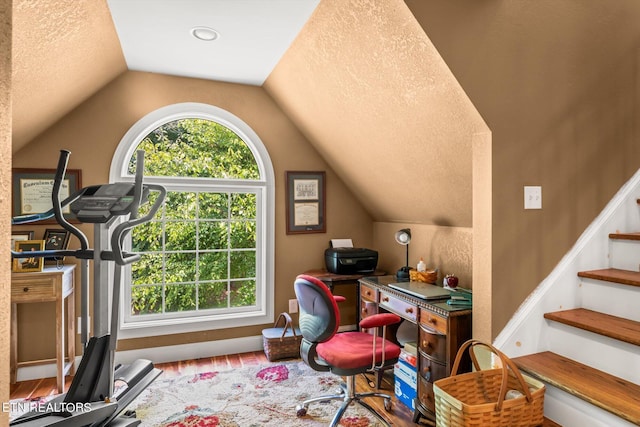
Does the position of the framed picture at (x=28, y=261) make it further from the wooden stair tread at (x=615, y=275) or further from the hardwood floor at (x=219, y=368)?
the wooden stair tread at (x=615, y=275)

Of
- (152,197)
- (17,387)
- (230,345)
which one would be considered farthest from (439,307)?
(17,387)

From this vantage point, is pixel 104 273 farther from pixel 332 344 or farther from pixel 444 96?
pixel 444 96

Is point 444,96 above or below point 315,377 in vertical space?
above

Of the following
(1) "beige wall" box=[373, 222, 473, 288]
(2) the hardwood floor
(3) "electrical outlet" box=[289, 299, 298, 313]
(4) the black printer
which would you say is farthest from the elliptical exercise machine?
(1) "beige wall" box=[373, 222, 473, 288]

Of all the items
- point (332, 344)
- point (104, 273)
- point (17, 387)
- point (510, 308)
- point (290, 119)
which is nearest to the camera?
point (510, 308)

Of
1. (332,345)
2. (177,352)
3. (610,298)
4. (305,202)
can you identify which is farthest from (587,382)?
(177,352)

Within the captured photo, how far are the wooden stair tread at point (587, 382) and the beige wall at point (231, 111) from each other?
92.5 inches

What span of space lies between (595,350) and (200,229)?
3113mm

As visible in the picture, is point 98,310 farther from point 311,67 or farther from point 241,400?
point 311,67

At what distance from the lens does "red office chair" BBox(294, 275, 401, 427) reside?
215 centimetres

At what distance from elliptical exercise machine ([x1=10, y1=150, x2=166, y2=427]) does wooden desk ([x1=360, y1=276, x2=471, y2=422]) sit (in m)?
1.64

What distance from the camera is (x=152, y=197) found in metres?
3.36

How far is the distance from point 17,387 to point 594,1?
4502 millimetres

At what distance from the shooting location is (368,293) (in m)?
3.05
